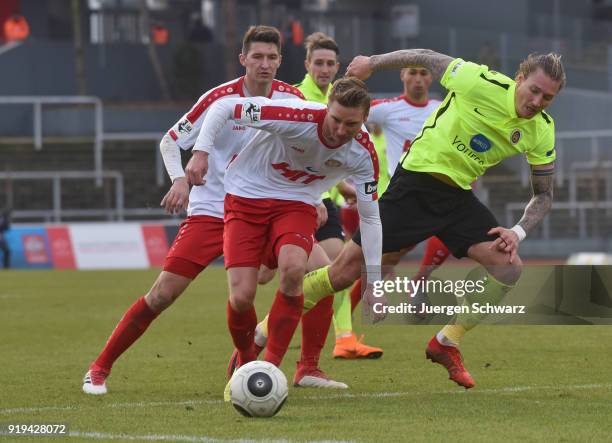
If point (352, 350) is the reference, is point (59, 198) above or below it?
below

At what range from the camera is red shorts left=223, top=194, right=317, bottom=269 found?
7.41 m

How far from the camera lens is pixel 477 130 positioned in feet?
26.6

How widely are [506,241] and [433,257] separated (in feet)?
8.96

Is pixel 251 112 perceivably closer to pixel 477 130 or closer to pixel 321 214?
pixel 321 214

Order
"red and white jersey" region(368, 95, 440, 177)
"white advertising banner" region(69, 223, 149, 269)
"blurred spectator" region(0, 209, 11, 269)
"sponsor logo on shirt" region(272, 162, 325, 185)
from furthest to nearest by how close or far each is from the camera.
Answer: "white advertising banner" region(69, 223, 149, 269) → "blurred spectator" region(0, 209, 11, 269) → "red and white jersey" region(368, 95, 440, 177) → "sponsor logo on shirt" region(272, 162, 325, 185)

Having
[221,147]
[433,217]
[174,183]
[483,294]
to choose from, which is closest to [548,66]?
[433,217]

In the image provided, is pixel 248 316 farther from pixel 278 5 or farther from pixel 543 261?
pixel 278 5

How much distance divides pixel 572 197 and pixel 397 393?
2135cm

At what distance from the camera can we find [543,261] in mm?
27234

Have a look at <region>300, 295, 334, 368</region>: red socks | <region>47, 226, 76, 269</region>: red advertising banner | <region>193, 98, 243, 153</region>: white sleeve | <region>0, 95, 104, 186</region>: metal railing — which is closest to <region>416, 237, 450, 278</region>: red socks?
<region>300, 295, 334, 368</region>: red socks

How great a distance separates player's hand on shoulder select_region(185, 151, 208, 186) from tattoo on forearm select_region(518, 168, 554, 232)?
2258mm

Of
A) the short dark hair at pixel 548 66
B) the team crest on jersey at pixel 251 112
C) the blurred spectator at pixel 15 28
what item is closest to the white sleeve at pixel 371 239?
the team crest on jersey at pixel 251 112

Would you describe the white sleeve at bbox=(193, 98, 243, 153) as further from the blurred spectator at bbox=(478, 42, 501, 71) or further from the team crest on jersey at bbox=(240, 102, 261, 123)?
the blurred spectator at bbox=(478, 42, 501, 71)

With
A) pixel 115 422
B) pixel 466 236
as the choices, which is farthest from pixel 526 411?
pixel 115 422
